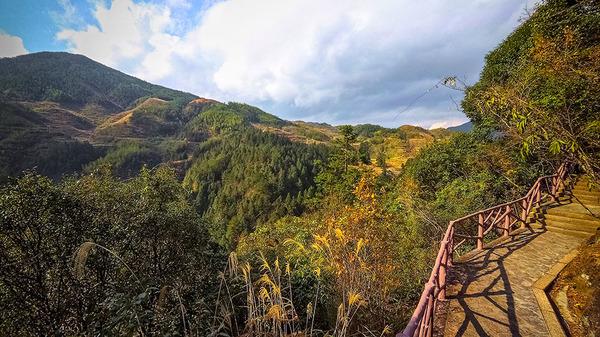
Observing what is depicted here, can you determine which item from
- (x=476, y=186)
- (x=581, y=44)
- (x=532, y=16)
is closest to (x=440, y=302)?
(x=476, y=186)

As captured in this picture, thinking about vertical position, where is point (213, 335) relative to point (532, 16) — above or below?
below

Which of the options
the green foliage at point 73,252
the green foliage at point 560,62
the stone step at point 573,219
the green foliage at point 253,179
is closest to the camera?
the green foliage at point 73,252

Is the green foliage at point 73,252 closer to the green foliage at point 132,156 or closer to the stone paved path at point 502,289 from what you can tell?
the stone paved path at point 502,289

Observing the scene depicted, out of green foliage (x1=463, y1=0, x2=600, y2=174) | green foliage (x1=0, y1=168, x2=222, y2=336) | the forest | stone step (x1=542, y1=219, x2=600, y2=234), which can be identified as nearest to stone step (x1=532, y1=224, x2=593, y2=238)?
stone step (x1=542, y1=219, x2=600, y2=234)

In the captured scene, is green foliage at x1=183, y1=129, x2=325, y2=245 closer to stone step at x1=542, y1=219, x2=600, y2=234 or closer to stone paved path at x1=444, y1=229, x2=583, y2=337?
stone step at x1=542, y1=219, x2=600, y2=234

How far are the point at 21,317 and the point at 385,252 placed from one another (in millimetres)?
10024

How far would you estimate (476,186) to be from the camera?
14.8m

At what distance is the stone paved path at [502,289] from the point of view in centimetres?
451

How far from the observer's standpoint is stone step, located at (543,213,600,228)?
9047mm

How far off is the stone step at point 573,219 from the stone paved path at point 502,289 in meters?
1.26

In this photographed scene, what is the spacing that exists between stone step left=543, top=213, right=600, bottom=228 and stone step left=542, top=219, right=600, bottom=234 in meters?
0.03

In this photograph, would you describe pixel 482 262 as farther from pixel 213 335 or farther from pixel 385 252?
pixel 213 335

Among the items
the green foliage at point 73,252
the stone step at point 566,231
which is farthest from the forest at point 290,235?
the stone step at point 566,231

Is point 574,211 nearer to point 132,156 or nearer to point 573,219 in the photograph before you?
point 573,219
